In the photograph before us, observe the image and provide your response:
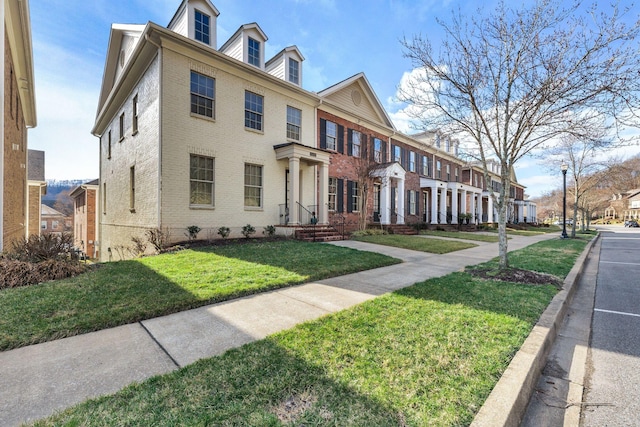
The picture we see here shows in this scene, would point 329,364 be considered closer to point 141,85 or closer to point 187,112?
point 187,112

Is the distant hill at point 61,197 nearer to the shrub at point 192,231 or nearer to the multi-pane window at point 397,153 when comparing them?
the shrub at point 192,231

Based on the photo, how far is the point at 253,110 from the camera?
41.3 ft

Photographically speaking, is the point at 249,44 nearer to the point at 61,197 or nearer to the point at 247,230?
the point at 247,230

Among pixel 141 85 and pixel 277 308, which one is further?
pixel 141 85

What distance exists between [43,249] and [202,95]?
7230 mm

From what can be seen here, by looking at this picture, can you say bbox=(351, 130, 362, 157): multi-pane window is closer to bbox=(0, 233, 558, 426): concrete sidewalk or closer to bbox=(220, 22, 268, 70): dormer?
bbox=(220, 22, 268, 70): dormer

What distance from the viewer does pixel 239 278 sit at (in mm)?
5699

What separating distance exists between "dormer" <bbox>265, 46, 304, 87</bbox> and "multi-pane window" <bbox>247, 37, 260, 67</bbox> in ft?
4.32

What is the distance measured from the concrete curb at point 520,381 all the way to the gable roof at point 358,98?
550 inches

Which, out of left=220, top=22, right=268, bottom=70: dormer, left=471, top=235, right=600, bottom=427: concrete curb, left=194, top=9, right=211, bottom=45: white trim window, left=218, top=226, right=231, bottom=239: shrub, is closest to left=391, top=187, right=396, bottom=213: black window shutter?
left=220, top=22, right=268, bottom=70: dormer

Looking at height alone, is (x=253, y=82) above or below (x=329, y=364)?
above

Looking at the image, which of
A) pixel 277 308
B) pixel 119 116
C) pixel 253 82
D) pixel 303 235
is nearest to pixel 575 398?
pixel 277 308

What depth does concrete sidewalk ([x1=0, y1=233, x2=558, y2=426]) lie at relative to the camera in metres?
2.25

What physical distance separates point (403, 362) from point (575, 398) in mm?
1476
